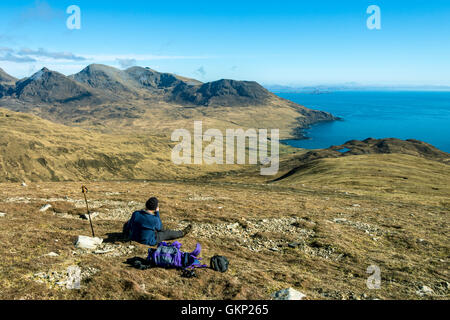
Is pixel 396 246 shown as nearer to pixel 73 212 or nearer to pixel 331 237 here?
pixel 331 237

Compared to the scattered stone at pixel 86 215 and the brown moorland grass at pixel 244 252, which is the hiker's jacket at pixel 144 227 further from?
the scattered stone at pixel 86 215

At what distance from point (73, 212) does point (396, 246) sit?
20.9m

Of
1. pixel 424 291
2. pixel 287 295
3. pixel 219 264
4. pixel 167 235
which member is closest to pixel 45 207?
pixel 167 235


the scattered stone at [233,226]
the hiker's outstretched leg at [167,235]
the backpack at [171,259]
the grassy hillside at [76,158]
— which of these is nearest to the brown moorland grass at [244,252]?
the scattered stone at [233,226]

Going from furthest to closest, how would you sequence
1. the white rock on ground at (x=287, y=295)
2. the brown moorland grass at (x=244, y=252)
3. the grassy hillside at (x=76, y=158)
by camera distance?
1. the grassy hillside at (x=76, y=158)
2. the brown moorland grass at (x=244, y=252)
3. the white rock on ground at (x=287, y=295)

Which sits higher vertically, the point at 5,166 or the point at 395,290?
the point at 395,290

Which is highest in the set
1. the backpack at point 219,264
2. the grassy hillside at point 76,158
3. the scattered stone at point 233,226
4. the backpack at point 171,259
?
the backpack at point 171,259

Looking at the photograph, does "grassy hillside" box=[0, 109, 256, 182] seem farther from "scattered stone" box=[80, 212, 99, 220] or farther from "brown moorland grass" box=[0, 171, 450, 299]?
"brown moorland grass" box=[0, 171, 450, 299]

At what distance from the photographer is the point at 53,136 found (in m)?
160

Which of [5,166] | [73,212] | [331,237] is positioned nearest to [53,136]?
[5,166]

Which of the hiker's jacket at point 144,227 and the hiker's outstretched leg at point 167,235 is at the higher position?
the hiker's jacket at point 144,227

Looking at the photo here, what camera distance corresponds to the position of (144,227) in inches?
491

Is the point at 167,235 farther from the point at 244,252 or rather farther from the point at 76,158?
the point at 76,158

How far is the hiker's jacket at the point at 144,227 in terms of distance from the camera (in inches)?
487
